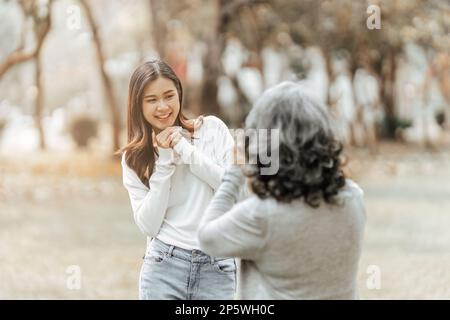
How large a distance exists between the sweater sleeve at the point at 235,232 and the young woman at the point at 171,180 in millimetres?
582

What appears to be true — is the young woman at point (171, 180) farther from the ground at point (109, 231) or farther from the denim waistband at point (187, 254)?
the ground at point (109, 231)

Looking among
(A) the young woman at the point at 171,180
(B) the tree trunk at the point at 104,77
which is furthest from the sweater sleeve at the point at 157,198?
(B) the tree trunk at the point at 104,77

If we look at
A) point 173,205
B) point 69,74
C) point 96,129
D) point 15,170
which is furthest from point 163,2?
point 173,205

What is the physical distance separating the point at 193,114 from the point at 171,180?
18788 millimetres

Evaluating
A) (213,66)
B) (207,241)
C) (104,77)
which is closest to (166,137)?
(207,241)

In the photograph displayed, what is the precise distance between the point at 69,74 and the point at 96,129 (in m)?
13.3

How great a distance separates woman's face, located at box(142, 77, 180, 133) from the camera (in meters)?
3.21

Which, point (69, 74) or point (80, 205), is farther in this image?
point (69, 74)

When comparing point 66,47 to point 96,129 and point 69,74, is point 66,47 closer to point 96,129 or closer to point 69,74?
point 69,74

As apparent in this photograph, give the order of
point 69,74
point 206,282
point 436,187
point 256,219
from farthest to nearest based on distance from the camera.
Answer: point 69,74, point 436,187, point 206,282, point 256,219

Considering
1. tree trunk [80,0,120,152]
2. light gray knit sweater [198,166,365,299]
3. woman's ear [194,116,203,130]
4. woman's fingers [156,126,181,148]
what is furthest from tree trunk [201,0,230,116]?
light gray knit sweater [198,166,365,299]

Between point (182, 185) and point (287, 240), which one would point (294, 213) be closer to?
point (287, 240)

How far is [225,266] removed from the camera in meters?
3.17
